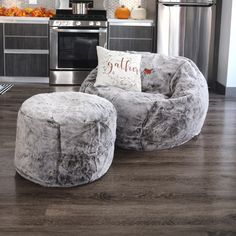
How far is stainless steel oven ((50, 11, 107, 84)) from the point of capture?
6.64 meters

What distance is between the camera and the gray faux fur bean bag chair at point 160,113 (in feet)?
12.7

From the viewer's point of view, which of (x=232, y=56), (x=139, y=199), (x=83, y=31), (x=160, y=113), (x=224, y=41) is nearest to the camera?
(x=139, y=199)

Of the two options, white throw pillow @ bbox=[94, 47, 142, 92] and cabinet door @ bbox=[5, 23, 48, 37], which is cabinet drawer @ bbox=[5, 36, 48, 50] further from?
white throw pillow @ bbox=[94, 47, 142, 92]

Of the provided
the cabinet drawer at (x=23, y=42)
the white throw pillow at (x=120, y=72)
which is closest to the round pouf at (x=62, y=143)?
the white throw pillow at (x=120, y=72)

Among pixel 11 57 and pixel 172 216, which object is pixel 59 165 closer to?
pixel 172 216

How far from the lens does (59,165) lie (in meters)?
3.10

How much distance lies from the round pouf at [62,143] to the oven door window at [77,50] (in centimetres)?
350

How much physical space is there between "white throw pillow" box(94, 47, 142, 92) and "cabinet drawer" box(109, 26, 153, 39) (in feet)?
7.44

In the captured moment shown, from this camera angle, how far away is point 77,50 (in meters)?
6.75

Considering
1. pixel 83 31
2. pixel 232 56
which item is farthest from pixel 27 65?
pixel 232 56

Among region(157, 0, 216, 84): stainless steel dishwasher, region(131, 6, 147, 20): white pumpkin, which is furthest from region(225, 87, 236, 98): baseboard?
region(131, 6, 147, 20): white pumpkin

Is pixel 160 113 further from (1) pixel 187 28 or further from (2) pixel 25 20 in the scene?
(2) pixel 25 20

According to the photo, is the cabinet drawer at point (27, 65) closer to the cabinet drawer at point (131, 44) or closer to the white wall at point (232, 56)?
the cabinet drawer at point (131, 44)

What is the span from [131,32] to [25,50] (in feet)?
4.87
